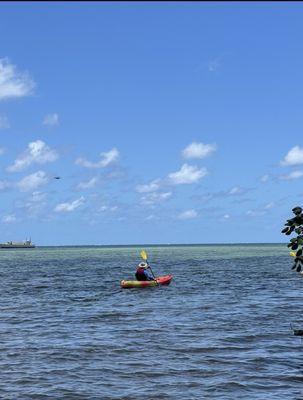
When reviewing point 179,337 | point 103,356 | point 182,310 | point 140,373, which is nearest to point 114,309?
point 182,310

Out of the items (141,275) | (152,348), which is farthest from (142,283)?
(152,348)

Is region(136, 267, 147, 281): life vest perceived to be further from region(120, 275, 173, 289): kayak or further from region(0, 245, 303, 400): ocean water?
region(0, 245, 303, 400): ocean water

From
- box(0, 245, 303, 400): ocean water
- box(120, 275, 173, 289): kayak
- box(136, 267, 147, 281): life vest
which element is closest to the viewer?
box(0, 245, 303, 400): ocean water

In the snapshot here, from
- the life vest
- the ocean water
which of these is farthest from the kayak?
the ocean water

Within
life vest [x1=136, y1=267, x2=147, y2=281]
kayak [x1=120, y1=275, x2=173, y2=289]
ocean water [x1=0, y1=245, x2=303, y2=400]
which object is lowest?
ocean water [x1=0, y1=245, x2=303, y2=400]

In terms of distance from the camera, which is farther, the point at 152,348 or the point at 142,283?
the point at 142,283

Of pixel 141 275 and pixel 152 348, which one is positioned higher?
pixel 141 275

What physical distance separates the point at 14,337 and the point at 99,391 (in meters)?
9.17

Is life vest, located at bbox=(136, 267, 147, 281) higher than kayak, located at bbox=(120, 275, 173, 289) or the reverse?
higher

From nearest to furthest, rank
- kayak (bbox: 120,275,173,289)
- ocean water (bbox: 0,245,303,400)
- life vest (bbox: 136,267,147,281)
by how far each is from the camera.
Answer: ocean water (bbox: 0,245,303,400) → kayak (bbox: 120,275,173,289) → life vest (bbox: 136,267,147,281)

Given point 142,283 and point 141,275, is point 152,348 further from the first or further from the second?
point 141,275

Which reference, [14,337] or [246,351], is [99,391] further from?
[14,337]

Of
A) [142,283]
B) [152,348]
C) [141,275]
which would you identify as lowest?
[152,348]

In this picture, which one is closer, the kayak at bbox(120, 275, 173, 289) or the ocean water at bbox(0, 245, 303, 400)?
the ocean water at bbox(0, 245, 303, 400)
